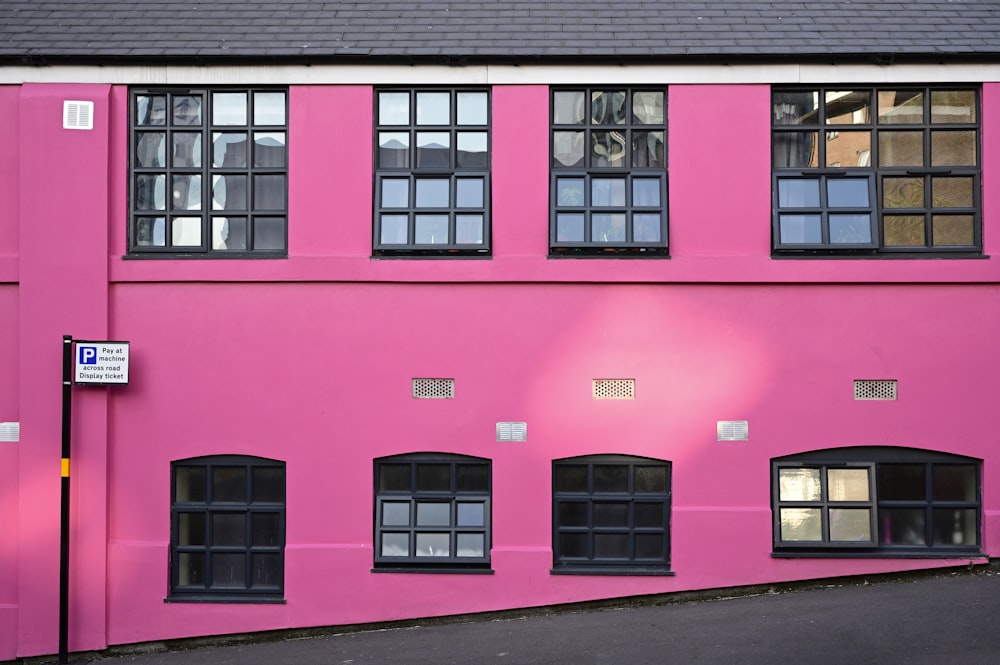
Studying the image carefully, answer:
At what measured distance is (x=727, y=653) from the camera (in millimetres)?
8625

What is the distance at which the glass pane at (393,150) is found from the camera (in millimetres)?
10484

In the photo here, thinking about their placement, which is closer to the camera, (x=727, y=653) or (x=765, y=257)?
Answer: (x=727, y=653)

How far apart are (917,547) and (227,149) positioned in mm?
8678

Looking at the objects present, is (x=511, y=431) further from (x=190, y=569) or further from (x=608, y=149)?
(x=190, y=569)

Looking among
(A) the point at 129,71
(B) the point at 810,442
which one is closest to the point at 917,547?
(B) the point at 810,442

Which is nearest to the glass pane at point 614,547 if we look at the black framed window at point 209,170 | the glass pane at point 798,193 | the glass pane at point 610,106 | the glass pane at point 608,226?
the glass pane at point 608,226

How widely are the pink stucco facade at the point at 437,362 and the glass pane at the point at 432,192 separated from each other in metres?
0.60

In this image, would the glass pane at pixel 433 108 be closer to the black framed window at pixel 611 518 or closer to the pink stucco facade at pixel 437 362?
the pink stucco facade at pixel 437 362

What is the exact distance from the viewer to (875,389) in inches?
403

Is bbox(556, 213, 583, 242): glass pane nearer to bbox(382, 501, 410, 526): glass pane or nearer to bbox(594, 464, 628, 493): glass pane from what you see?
bbox(594, 464, 628, 493): glass pane

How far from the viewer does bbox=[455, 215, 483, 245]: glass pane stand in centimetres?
1036

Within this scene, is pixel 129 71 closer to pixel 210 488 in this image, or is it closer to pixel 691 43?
pixel 210 488

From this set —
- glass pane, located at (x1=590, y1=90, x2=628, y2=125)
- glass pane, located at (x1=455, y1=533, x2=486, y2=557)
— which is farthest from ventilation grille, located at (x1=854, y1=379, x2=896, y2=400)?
glass pane, located at (x1=455, y1=533, x2=486, y2=557)

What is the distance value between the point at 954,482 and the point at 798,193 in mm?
3527
